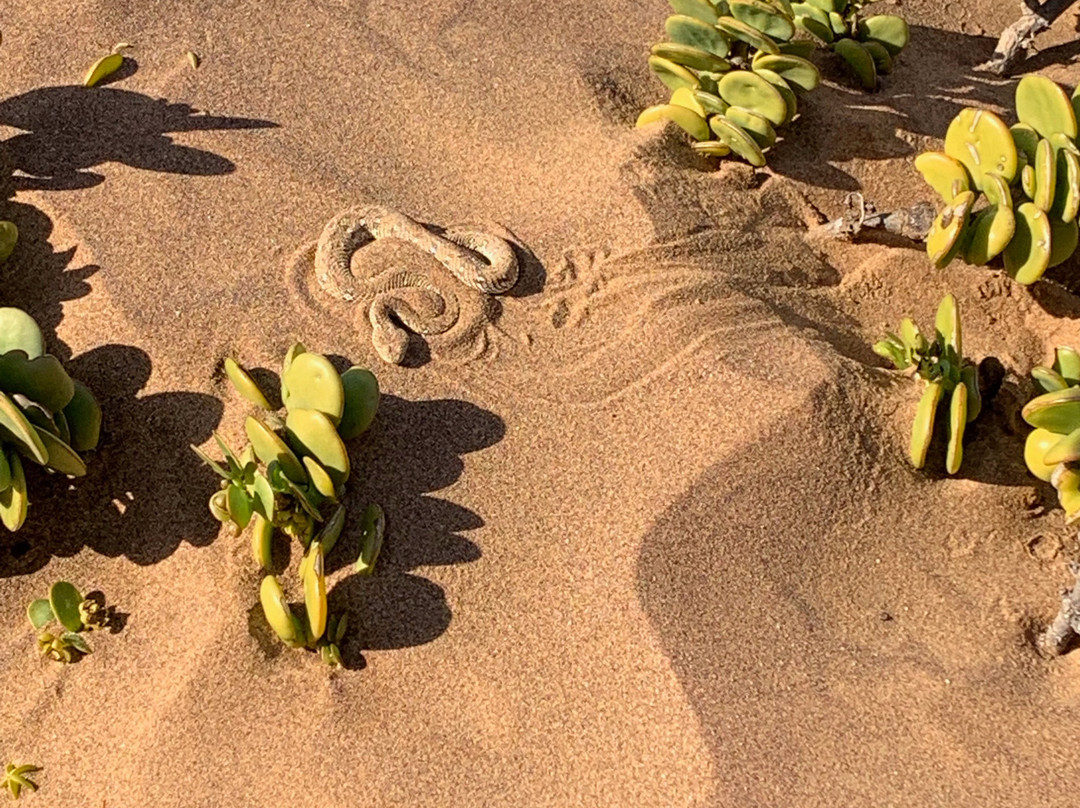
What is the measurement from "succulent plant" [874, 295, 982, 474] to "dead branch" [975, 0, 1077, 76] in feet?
5.68

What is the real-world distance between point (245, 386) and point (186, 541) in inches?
18.4

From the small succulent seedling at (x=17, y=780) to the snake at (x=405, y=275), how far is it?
1449 millimetres

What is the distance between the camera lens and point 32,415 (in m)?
2.50

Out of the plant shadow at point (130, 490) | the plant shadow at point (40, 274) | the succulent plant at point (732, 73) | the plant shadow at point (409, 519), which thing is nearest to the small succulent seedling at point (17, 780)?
the plant shadow at point (130, 490)

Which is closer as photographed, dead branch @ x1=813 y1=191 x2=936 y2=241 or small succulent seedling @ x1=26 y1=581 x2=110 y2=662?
small succulent seedling @ x1=26 y1=581 x2=110 y2=662

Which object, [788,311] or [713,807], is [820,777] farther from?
[788,311]

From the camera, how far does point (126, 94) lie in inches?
146

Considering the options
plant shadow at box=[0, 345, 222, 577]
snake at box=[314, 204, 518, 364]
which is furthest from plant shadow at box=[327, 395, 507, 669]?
plant shadow at box=[0, 345, 222, 577]

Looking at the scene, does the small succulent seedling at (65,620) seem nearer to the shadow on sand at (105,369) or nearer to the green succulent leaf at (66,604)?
the green succulent leaf at (66,604)

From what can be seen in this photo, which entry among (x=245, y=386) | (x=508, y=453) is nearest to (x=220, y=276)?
(x=245, y=386)

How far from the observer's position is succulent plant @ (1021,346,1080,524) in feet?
8.19

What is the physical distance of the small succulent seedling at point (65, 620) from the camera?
8.38ft

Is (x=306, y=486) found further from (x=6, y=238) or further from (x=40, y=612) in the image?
(x=6, y=238)

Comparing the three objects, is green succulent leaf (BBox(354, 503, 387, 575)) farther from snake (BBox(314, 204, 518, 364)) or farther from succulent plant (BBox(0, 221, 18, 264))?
succulent plant (BBox(0, 221, 18, 264))
